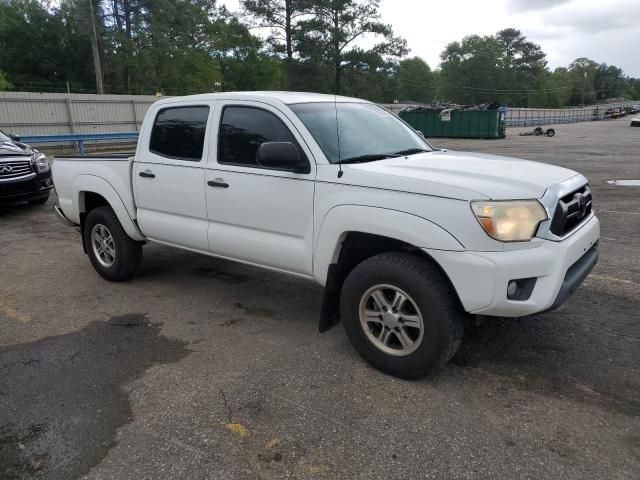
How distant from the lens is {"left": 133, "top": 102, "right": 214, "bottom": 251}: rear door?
4.39 meters

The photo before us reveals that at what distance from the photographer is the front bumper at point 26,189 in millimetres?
8953

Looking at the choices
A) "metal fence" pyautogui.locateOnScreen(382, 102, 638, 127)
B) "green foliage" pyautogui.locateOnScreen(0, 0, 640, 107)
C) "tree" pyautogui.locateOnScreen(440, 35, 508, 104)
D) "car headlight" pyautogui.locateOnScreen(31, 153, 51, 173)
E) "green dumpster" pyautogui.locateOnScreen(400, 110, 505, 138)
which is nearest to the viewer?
"car headlight" pyautogui.locateOnScreen(31, 153, 51, 173)

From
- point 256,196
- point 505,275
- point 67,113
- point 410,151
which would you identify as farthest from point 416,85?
point 505,275

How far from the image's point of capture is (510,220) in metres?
2.93

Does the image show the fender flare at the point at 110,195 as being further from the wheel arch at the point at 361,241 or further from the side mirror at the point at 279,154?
the wheel arch at the point at 361,241

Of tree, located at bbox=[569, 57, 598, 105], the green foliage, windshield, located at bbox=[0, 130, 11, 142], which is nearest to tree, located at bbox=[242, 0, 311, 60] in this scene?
the green foliage

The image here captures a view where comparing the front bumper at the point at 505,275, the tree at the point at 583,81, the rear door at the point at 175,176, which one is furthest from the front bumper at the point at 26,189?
the tree at the point at 583,81

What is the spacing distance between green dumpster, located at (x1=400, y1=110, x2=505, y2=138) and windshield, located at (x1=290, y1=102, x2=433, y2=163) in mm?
28800

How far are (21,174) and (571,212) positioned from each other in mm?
9167

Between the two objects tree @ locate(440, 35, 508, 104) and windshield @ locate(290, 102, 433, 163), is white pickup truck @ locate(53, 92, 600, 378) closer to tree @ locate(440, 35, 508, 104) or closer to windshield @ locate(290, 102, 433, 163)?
windshield @ locate(290, 102, 433, 163)

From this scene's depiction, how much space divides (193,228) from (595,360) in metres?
3.28

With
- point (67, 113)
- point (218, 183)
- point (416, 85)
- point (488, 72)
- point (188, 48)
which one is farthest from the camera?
point (416, 85)

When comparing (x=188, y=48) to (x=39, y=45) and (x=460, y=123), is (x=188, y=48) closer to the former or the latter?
(x=39, y=45)

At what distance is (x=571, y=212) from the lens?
130 inches
